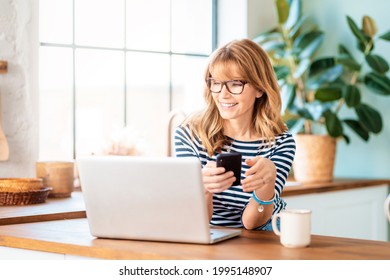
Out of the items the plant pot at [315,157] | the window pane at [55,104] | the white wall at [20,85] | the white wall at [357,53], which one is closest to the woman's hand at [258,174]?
the white wall at [20,85]

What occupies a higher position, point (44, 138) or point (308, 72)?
point (308, 72)

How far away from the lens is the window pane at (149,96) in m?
3.93

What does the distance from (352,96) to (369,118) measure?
0.67ft

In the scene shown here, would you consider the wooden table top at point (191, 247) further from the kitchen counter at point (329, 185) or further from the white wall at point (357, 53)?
the white wall at point (357, 53)

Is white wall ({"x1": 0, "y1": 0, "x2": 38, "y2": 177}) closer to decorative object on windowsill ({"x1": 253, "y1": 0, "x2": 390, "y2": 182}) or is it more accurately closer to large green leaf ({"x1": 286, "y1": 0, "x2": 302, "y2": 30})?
decorative object on windowsill ({"x1": 253, "y1": 0, "x2": 390, "y2": 182})

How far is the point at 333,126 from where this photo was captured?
4016 millimetres

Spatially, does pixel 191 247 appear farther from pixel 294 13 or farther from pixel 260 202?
pixel 294 13

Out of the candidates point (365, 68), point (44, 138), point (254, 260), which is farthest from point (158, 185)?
point (365, 68)

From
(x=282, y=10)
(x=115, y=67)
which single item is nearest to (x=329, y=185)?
(x=282, y=10)

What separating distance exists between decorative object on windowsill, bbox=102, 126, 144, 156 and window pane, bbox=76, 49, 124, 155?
9.2 inches

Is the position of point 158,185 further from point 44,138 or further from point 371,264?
point 44,138

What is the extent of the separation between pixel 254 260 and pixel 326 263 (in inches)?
6.9

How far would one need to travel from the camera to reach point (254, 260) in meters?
1.76

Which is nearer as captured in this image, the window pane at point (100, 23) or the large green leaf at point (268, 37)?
the window pane at point (100, 23)
